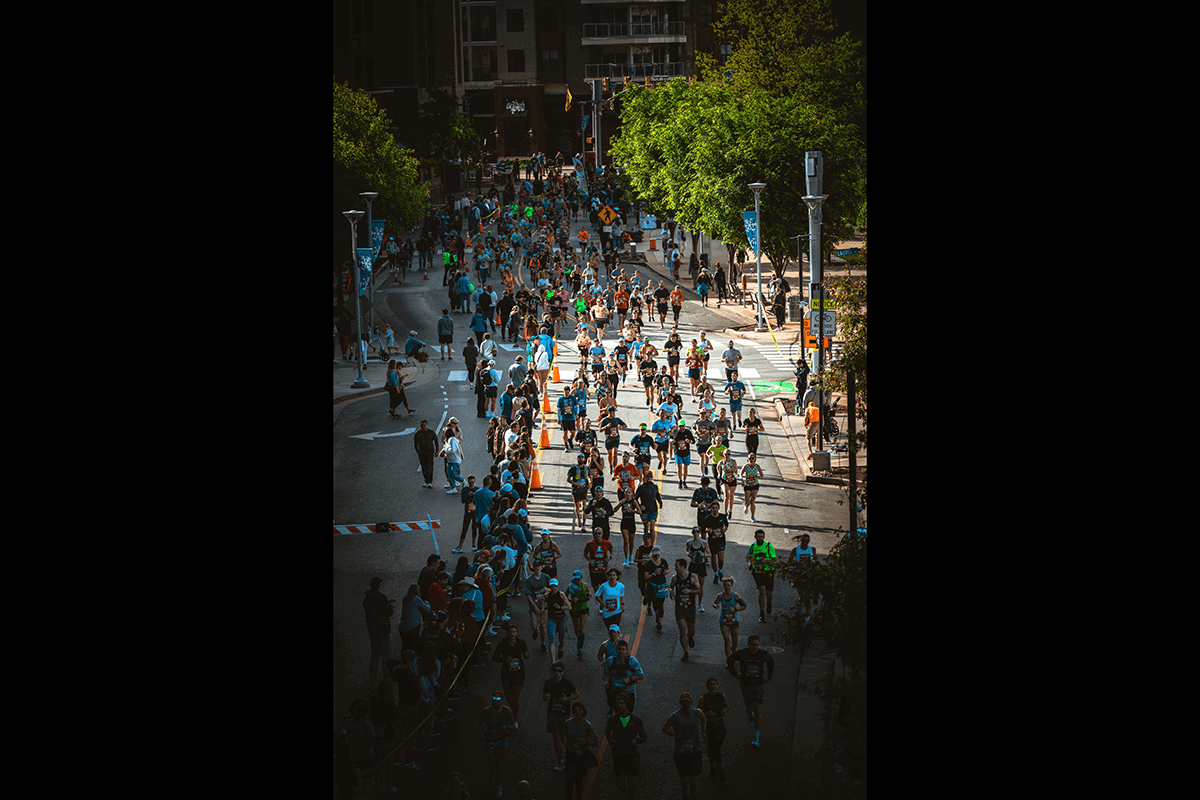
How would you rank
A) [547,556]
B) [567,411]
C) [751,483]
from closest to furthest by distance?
[547,556]
[751,483]
[567,411]

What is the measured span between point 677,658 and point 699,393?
14648mm

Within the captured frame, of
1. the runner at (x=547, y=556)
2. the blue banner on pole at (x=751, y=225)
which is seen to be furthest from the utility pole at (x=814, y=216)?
the runner at (x=547, y=556)

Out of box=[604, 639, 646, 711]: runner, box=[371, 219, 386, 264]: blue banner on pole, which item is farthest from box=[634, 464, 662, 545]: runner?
box=[371, 219, 386, 264]: blue banner on pole

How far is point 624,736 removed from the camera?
14398mm

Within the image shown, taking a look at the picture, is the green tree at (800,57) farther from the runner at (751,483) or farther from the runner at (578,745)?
the runner at (578,745)

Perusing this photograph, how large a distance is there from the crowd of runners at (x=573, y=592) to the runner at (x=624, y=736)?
0.02 metres

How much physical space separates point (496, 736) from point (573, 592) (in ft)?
13.7

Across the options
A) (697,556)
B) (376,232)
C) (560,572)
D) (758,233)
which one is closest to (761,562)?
(697,556)

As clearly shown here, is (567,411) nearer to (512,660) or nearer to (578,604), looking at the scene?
(578,604)

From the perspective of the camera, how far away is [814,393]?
1198 inches

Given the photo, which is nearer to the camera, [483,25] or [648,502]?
[648,502]
